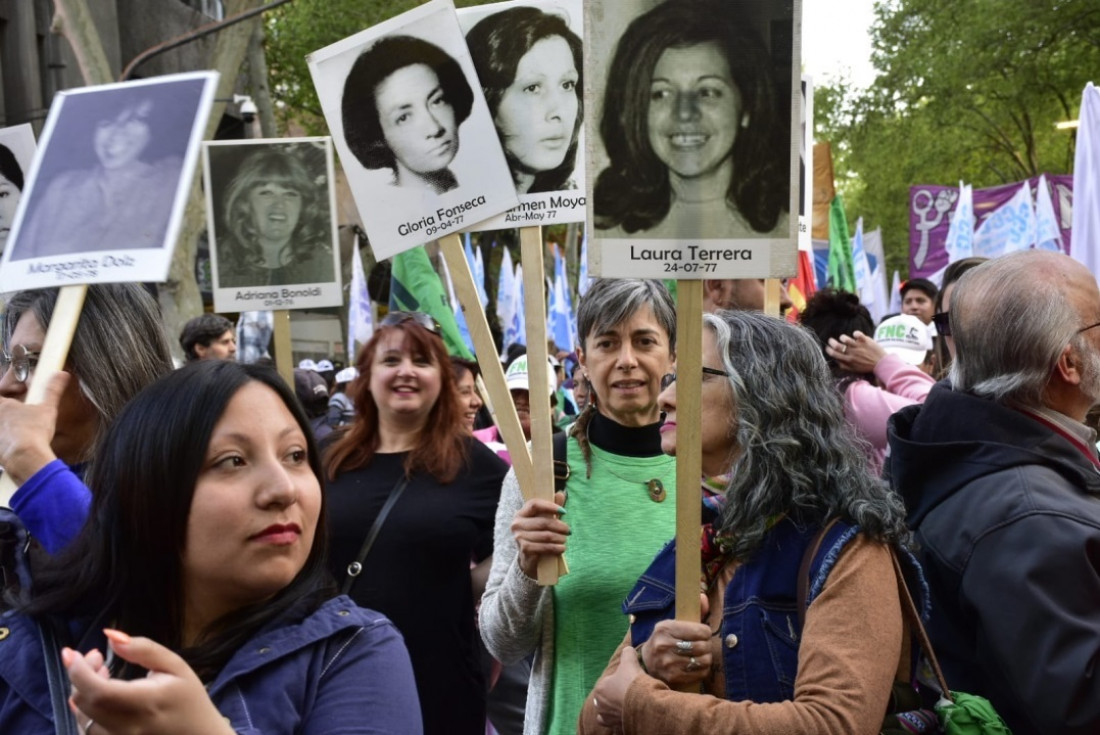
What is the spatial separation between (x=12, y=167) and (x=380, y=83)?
128 cm

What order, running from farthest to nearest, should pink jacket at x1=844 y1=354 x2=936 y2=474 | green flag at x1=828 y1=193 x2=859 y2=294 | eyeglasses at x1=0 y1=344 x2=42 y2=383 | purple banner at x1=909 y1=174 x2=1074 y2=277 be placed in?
1. purple banner at x1=909 y1=174 x2=1074 y2=277
2. green flag at x1=828 y1=193 x2=859 y2=294
3. pink jacket at x1=844 y1=354 x2=936 y2=474
4. eyeglasses at x1=0 y1=344 x2=42 y2=383

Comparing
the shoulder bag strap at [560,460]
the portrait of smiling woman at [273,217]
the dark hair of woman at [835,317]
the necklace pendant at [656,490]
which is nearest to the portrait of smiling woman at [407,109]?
the shoulder bag strap at [560,460]

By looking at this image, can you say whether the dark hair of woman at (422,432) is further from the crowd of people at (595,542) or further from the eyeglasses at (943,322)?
the eyeglasses at (943,322)

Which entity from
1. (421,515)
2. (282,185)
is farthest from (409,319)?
(421,515)

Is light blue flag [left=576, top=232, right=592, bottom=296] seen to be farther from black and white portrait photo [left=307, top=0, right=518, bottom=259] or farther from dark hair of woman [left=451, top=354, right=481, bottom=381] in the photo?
dark hair of woman [left=451, top=354, right=481, bottom=381]

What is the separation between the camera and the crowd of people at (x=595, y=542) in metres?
2.13

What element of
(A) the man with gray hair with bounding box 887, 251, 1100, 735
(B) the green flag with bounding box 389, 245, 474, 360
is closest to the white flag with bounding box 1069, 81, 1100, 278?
(A) the man with gray hair with bounding box 887, 251, 1100, 735

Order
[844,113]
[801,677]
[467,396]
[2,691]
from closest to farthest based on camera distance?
[2,691] → [801,677] → [467,396] → [844,113]

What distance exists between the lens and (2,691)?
2150 mm

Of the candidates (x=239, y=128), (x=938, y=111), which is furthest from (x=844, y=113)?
(x=239, y=128)

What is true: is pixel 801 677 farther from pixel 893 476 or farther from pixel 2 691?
pixel 2 691

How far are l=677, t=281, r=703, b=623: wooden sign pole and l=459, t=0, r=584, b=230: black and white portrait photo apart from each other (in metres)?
1.06

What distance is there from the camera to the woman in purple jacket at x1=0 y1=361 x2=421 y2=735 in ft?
6.75

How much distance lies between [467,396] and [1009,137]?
29694 mm
